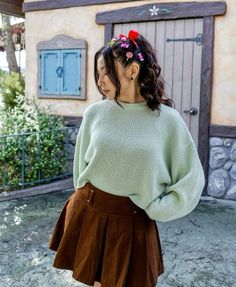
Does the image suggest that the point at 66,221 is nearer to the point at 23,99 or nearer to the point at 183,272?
the point at 183,272

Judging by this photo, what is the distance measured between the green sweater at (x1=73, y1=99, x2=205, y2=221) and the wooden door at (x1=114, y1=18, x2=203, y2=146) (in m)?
3.19

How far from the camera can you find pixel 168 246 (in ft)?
11.1

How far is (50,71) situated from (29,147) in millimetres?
1314

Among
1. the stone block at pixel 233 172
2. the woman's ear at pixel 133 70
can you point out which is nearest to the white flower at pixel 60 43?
the stone block at pixel 233 172

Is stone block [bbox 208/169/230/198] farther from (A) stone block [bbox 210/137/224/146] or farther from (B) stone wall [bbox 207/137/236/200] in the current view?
(A) stone block [bbox 210/137/224/146]

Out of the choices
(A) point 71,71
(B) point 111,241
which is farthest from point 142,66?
(A) point 71,71

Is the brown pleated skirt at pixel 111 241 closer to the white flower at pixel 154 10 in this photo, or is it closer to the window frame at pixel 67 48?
the white flower at pixel 154 10

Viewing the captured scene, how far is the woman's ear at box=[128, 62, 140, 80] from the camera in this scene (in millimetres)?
1710

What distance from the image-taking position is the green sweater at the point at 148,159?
5.68 ft

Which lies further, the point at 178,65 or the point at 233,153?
the point at 178,65

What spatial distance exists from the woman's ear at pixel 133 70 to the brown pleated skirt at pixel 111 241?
0.51m

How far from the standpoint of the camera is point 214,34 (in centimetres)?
470

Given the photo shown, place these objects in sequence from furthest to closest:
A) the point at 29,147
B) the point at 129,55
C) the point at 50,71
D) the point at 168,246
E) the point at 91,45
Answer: the point at 50,71 → the point at 91,45 → the point at 29,147 → the point at 168,246 → the point at 129,55

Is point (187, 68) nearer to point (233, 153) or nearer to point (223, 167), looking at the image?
point (233, 153)
